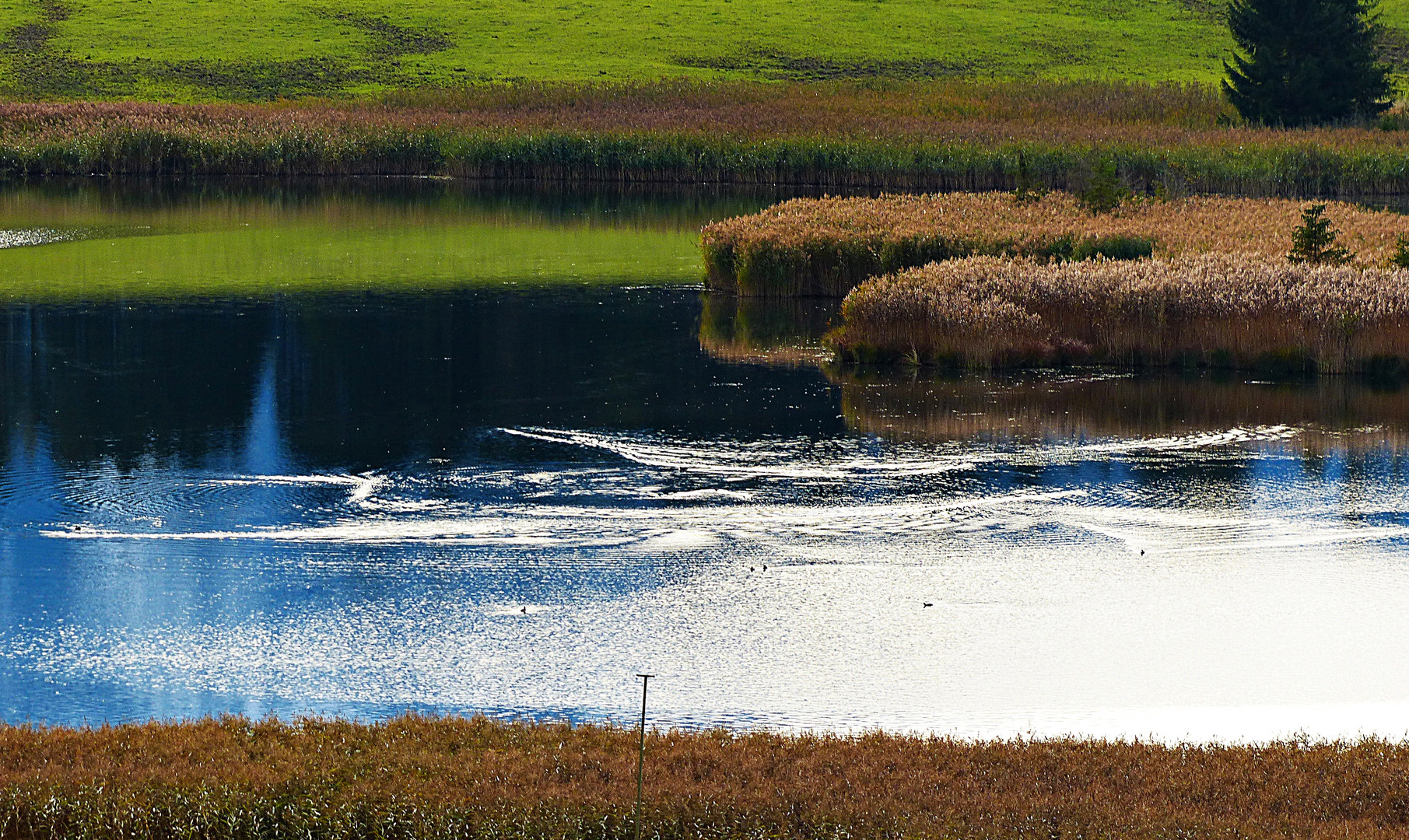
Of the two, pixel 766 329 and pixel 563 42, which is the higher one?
pixel 563 42

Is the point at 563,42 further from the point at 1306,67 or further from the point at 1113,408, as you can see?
the point at 1113,408

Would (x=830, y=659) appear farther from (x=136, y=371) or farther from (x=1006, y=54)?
(x=1006, y=54)

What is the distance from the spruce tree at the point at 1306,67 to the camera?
6309 centimetres

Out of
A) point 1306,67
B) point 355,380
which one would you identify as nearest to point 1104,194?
point 355,380

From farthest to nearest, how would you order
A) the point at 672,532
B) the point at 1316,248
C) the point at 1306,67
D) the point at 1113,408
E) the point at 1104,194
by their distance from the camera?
the point at 1306,67 < the point at 1104,194 < the point at 1316,248 < the point at 1113,408 < the point at 672,532

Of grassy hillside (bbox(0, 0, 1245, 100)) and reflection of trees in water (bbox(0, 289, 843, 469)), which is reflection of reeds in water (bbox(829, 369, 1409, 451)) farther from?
grassy hillside (bbox(0, 0, 1245, 100))

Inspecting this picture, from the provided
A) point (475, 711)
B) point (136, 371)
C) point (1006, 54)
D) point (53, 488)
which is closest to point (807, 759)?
point (475, 711)

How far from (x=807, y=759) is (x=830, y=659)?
3179 millimetres

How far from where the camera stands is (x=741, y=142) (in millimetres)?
59062

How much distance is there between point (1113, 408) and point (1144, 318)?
339 centimetres

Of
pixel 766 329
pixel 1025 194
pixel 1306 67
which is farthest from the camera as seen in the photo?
pixel 1306 67

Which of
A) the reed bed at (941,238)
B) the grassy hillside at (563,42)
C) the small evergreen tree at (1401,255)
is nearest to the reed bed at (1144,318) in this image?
the small evergreen tree at (1401,255)

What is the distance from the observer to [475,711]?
11.2m

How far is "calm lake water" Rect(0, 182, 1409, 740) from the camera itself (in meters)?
11.9
